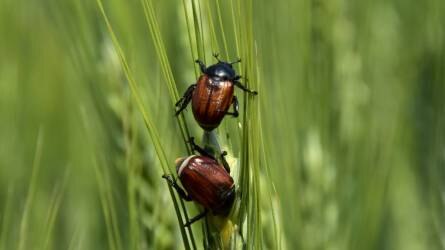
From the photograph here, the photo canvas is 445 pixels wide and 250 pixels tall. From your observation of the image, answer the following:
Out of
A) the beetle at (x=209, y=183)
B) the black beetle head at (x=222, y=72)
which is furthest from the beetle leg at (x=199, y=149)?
the black beetle head at (x=222, y=72)

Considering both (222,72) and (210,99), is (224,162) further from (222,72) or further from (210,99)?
(222,72)

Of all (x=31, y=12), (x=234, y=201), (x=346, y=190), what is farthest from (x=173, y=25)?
(x=31, y=12)

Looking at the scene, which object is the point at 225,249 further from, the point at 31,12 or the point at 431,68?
the point at 31,12

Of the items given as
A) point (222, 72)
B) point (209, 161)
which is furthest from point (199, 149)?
point (222, 72)

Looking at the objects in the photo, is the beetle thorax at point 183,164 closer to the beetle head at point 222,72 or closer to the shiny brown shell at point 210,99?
the shiny brown shell at point 210,99

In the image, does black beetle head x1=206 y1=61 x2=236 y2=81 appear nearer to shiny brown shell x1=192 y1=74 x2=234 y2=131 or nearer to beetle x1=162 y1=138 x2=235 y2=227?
shiny brown shell x1=192 y1=74 x2=234 y2=131

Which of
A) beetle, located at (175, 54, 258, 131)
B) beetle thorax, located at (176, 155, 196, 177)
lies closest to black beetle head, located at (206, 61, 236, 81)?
beetle, located at (175, 54, 258, 131)
